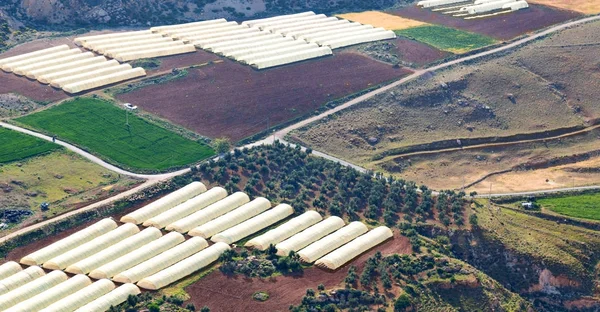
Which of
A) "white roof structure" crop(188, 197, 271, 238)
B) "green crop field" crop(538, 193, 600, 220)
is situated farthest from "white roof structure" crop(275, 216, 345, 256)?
"green crop field" crop(538, 193, 600, 220)

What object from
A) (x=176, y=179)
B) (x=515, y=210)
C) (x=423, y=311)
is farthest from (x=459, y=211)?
(x=176, y=179)

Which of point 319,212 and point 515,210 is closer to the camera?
point 319,212

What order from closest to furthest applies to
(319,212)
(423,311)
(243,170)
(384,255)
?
(423,311)
(384,255)
(319,212)
(243,170)

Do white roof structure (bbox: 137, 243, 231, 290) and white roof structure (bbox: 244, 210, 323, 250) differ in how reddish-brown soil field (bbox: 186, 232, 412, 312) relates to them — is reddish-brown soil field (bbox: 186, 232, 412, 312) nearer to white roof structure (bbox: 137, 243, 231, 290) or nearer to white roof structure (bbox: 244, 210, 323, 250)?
white roof structure (bbox: 137, 243, 231, 290)

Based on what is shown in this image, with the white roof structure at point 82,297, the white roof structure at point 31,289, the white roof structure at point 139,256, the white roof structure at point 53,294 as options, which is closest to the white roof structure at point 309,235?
the white roof structure at point 139,256

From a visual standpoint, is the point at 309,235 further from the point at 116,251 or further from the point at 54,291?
the point at 54,291

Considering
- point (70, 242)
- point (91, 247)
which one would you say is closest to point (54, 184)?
point (70, 242)

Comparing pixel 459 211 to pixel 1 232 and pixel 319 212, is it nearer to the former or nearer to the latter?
pixel 319 212
